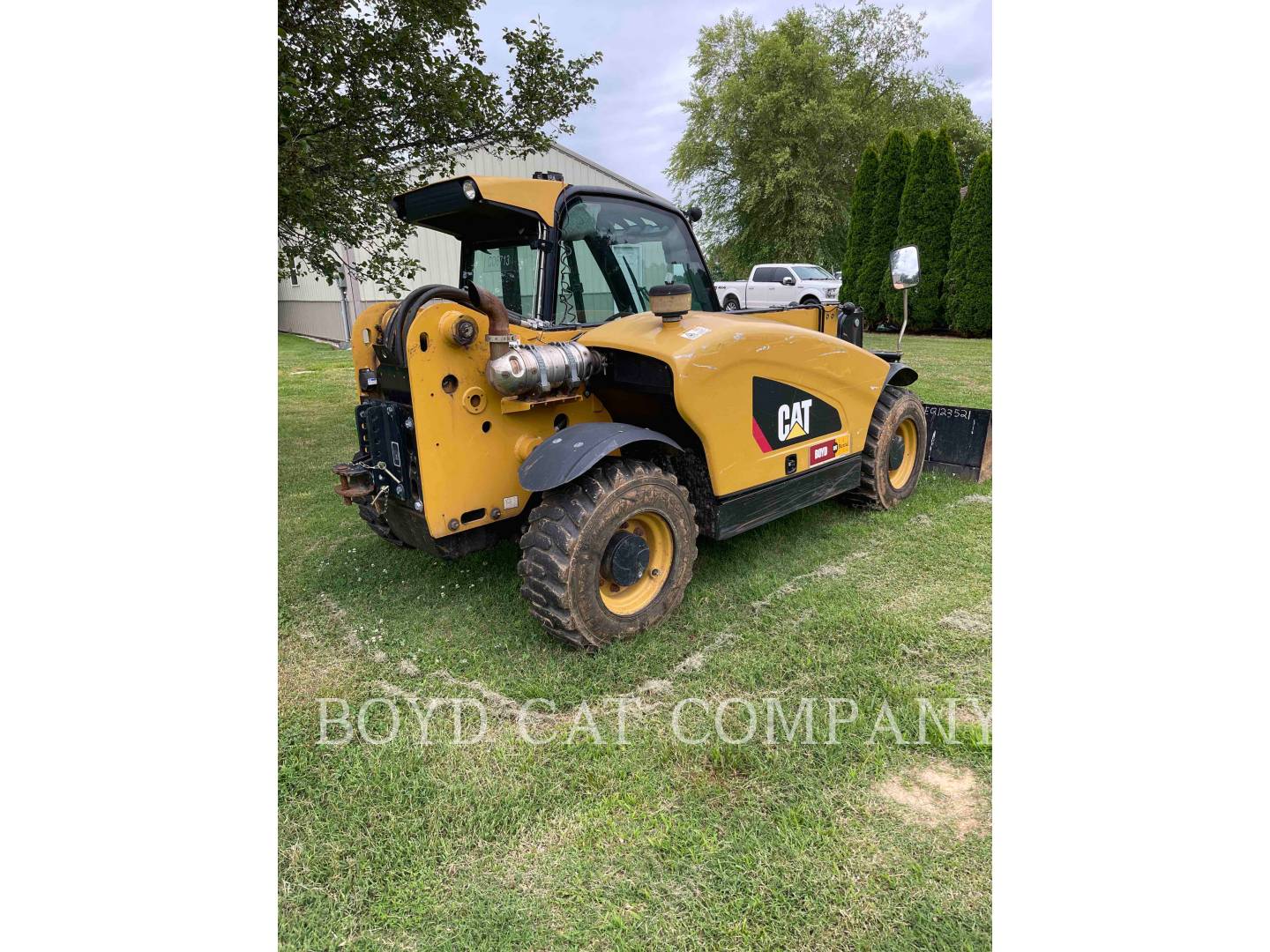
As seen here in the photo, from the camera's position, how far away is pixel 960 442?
556cm

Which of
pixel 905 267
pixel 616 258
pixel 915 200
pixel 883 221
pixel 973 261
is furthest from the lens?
pixel 883 221

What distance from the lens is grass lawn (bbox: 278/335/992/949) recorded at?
73.1 inches

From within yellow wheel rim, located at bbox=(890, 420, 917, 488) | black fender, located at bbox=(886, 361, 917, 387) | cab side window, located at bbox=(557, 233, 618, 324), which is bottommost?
yellow wheel rim, located at bbox=(890, 420, 917, 488)

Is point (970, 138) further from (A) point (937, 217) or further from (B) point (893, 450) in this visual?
(B) point (893, 450)

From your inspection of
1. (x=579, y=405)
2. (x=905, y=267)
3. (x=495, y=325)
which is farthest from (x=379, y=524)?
(x=905, y=267)

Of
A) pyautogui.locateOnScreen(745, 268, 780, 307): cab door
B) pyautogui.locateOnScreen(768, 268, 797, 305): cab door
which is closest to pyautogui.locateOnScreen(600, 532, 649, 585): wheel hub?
pyautogui.locateOnScreen(768, 268, 797, 305): cab door

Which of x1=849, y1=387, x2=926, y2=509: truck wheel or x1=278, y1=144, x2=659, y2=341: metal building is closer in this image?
x1=849, y1=387, x2=926, y2=509: truck wheel

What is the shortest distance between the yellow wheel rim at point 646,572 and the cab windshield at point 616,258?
1.13m

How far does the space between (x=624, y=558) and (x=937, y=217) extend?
1453 cm

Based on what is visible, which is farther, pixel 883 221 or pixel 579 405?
pixel 883 221

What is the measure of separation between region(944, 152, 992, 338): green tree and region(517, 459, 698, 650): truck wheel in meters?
13.2

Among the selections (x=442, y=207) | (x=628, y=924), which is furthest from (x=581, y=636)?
(x=442, y=207)

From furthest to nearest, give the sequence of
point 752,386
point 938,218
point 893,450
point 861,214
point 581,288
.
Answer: point 861,214
point 938,218
point 893,450
point 581,288
point 752,386

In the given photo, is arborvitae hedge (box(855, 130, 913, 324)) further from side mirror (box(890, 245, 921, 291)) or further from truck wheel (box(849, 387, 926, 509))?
side mirror (box(890, 245, 921, 291))
